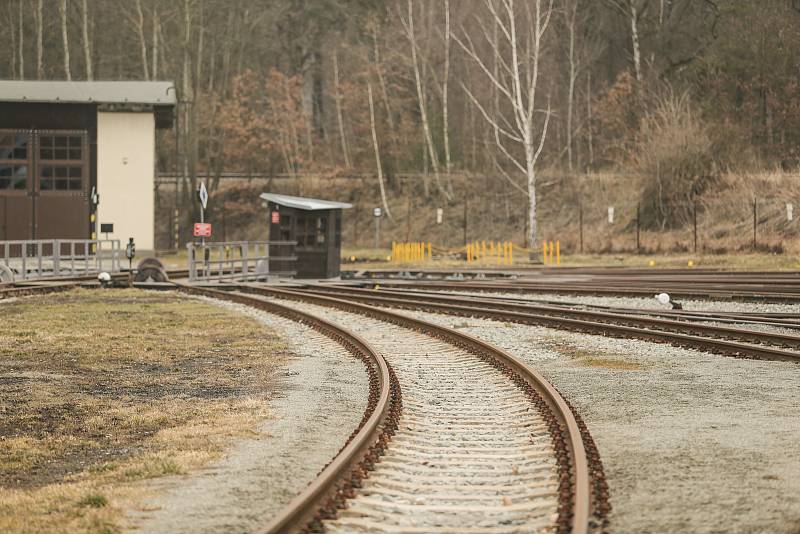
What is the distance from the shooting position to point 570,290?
2741 centimetres

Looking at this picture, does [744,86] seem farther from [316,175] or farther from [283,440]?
[283,440]

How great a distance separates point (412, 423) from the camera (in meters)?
10.6

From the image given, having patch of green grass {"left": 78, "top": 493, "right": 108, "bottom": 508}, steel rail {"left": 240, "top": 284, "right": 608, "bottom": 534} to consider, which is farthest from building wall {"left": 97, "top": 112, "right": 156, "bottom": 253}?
patch of green grass {"left": 78, "top": 493, "right": 108, "bottom": 508}

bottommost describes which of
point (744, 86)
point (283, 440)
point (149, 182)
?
point (283, 440)

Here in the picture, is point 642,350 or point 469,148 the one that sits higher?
point 469,148

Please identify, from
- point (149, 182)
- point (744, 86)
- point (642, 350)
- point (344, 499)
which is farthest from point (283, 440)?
point (744, 86)

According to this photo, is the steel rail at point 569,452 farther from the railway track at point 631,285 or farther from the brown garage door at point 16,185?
the brown garage door at point 16,185

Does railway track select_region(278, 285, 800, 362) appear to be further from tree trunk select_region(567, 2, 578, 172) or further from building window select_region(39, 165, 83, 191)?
tree trunk select_region(567, 2, 578, 172)

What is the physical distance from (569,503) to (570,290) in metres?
20.4

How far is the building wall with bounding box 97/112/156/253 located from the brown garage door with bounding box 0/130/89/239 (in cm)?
78

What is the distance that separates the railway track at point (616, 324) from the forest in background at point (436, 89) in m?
24.9

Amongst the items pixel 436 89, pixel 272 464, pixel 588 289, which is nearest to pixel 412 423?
pixel 272 464

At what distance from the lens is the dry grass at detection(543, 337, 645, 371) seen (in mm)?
14719

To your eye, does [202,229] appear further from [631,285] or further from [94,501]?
[94,501]
